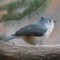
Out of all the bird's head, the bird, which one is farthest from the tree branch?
the bird's head

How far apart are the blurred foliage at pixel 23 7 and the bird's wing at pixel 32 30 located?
155 millimetres

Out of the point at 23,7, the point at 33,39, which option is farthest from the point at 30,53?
the point at 33,39

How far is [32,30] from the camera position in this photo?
3.38 ft

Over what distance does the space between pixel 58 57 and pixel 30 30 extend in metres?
0.38

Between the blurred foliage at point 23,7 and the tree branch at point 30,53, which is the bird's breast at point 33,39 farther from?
the tree branch at point 30,53

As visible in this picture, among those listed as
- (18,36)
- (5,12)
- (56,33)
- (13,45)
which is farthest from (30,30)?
(56,33)

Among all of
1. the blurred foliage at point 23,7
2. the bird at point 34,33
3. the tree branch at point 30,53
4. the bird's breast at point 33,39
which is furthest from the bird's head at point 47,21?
the tree branch at point 30,53

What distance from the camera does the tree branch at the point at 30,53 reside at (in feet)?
2.19

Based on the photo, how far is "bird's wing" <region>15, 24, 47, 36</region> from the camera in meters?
0.99

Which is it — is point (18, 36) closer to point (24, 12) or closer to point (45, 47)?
point (24, 12)

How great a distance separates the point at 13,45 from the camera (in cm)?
72

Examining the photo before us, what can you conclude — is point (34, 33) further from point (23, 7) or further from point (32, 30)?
point (23, 7)

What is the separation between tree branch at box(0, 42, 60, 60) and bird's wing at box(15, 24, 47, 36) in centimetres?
27

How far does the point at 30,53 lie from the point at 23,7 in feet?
0.67
